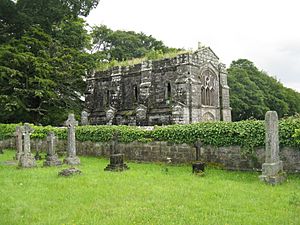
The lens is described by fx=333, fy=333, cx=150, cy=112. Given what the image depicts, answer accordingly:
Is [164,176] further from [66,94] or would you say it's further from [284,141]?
[66,94]

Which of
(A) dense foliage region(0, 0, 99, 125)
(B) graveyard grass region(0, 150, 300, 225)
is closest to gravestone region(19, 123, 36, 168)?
(B) graveyard grass region(0, 150, 300, 225)

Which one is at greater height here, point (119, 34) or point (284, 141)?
point (119, 34)

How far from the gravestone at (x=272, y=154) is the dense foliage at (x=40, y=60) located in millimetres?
18701

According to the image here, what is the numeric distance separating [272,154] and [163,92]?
1790 cm

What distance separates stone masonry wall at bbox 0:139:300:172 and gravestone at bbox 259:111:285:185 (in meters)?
1.14

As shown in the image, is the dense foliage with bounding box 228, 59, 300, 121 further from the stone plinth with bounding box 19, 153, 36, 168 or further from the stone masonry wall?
the stone plinth with bounding box 19, 153, 36, 168

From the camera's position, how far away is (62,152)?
1867cm

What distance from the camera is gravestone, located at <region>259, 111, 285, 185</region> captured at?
9.83 metres

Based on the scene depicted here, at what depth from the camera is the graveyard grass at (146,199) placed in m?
6.20

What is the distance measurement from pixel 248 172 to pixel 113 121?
19429mm

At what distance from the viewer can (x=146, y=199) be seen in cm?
766

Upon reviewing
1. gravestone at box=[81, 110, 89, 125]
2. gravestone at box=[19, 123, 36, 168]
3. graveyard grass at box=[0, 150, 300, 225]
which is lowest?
graveyard grass at box=[0, 150, 300, 225]

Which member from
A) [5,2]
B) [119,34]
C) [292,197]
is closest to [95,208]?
[292,197]

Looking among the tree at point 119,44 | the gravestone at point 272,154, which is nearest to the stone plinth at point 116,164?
the gravestone at point 272,154
